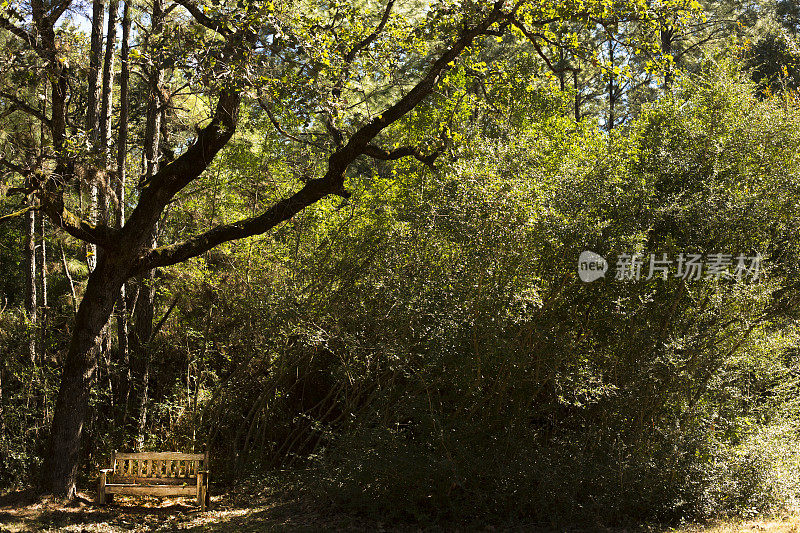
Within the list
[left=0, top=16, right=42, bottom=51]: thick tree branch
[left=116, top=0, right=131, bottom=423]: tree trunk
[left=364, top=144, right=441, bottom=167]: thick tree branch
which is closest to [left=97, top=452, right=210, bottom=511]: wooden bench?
[left=116, top=0, right=131, bottom=423]: tree trunk

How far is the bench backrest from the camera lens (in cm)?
694

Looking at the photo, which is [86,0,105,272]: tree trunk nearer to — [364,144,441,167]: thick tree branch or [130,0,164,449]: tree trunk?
[130,0,164,449]: tree trunk

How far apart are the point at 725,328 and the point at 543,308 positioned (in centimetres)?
197

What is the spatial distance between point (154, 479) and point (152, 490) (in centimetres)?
18

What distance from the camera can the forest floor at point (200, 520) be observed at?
593 centimetres

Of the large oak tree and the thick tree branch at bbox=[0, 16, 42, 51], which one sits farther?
the thick tree branch at bbox=[0, 16, 42, 51]

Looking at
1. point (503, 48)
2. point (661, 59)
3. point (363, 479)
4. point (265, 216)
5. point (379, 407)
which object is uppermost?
point (503, 48)

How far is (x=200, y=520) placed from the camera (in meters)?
6.77

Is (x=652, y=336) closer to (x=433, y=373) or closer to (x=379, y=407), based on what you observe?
(x=433, y=373)

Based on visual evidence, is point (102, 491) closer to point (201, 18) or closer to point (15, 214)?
point (15, 214)

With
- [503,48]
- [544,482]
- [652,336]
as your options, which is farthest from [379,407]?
[503,48]

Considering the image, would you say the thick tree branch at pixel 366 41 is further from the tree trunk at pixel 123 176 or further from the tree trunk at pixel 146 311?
the tree trunk at pixel 123 176

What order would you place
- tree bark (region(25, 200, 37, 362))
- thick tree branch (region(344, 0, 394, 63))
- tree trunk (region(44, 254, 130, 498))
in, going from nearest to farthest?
tree trunk (region(44, 254, 130, 498)) → thick tree branch (region(344, 0, 394, 63)) → tree bark (region(25, 200, 37, 362))

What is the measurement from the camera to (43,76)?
22.4 ft
